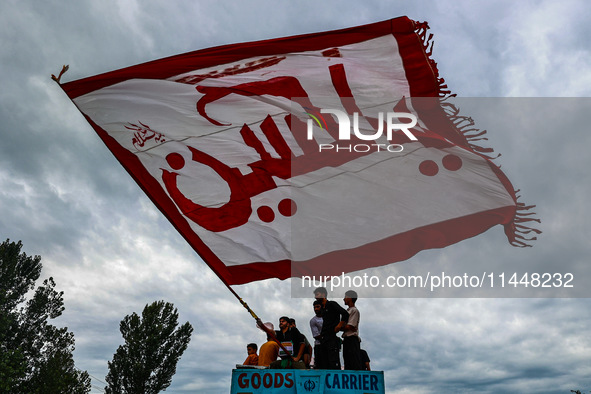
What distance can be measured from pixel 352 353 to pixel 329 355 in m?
0.34

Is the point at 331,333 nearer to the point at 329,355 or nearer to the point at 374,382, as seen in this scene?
the point at 329,355

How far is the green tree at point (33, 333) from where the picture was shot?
101 ft

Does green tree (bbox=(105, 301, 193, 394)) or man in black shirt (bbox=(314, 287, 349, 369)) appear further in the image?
green tree (bbox=(105, 301, 193, 394))

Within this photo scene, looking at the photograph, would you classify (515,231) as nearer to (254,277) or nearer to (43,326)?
(254,277)

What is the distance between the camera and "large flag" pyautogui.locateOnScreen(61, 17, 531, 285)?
24.8ft

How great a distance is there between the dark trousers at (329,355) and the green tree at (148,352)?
29.1 m

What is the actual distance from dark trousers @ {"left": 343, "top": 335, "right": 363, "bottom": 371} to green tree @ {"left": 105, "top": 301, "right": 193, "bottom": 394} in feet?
96.3

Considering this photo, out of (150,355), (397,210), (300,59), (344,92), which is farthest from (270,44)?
(150,355)

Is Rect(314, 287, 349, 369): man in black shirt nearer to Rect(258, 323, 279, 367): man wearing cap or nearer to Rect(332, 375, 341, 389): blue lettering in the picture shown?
Rect(258, 323, 279, 367): man wearing cap

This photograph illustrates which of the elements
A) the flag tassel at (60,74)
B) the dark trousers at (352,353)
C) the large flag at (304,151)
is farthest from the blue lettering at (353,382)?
the flag tassel at (60,74)

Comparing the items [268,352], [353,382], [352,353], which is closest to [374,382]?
[353,382]

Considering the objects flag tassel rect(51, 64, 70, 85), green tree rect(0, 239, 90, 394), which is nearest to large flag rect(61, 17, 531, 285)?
flag tassel rect(51, 64, 70, 85)

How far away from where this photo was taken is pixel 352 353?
733 cm

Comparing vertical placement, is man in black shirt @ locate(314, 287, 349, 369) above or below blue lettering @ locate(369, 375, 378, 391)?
above
